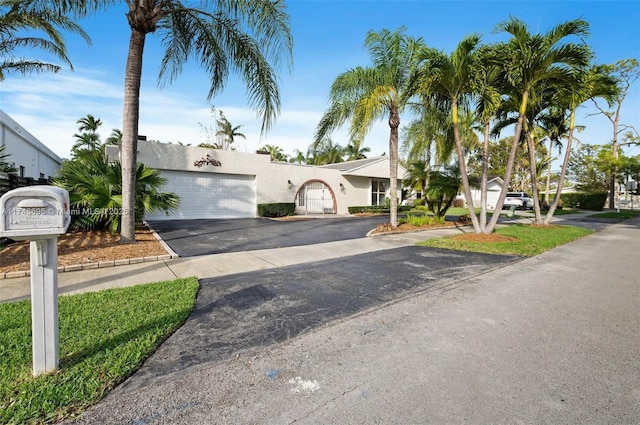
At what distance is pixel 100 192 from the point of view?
8867 mm

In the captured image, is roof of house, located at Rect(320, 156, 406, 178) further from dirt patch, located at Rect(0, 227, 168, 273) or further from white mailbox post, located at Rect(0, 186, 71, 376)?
white mailbox post, located at Rect(0, 186, 71, 376)

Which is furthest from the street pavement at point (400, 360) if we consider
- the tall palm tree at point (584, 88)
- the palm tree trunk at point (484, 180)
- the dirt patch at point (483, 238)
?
the tall palm tree at point (584, 88)

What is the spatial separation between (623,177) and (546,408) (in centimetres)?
4067

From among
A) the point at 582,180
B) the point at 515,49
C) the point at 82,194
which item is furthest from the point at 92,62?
the point at 582,180

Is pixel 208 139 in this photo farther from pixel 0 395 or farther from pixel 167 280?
pixel 0 395

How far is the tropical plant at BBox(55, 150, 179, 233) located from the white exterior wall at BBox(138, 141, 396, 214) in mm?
4751

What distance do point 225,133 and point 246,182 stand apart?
1500cm

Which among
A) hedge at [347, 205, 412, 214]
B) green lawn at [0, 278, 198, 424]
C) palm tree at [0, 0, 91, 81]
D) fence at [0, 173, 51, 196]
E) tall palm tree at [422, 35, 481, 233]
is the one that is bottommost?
green lawn at [0, 278, 198, 424]

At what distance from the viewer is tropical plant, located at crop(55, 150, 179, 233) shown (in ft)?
28.7

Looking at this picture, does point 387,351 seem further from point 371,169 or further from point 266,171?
point 371,169

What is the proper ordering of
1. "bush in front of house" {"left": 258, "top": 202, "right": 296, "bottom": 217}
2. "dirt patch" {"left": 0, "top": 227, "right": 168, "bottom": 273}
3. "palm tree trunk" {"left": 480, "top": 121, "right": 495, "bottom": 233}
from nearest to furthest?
"dirt patch" {"left": 0, "top": 227, "right": 168, "bottom": 273}
"palm tree trunk" {"left": 480, "top": 121, "right": 495, "bottom": 233}
"bush in front of house" {"left": 258, "top": 202, "right": 296, "bottom": 217}

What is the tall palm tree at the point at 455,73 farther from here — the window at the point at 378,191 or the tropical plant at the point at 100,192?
the window at the point at 378,191

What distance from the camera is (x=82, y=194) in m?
8.77

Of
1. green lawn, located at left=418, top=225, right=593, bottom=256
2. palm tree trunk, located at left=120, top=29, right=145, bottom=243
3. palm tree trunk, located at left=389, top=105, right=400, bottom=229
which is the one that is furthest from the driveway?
green lawn, located at left=418, top=225, right=593, bottom=256
